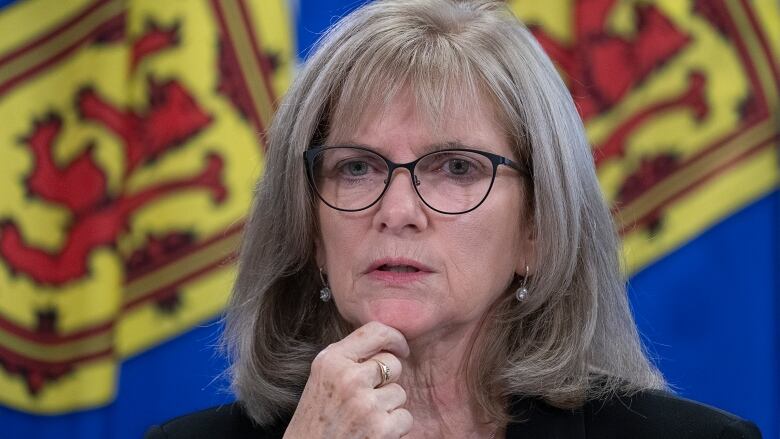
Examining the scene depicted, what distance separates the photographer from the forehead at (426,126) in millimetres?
1982

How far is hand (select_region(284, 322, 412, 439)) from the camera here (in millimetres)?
1894

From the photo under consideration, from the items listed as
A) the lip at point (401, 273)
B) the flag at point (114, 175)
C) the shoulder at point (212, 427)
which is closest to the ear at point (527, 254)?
the lip at point (401, 273)

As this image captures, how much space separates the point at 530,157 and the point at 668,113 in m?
0.88

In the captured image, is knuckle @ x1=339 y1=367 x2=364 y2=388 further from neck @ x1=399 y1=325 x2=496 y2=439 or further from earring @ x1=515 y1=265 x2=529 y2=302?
earring @ x1=515 y1=265 x2=529 y2=302

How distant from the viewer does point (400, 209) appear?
194 cm

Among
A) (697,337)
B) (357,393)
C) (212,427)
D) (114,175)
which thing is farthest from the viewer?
(114,175)

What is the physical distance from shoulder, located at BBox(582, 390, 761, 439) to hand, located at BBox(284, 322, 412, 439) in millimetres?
441

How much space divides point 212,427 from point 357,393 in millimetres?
511

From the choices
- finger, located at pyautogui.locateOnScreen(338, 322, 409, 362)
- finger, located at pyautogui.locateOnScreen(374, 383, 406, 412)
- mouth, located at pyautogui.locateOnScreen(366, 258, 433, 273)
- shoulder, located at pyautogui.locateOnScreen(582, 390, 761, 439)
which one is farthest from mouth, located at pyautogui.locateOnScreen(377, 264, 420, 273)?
shoulder, located at pyautogui.locateOnScreen(582, 390, 761, 439)

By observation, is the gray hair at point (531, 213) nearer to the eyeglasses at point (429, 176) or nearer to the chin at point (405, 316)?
the eyeglasses at point (429, 176)

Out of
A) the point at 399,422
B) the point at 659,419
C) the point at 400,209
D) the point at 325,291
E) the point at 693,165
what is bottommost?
the point at 659,419

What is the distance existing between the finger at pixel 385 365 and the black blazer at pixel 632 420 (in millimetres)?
286

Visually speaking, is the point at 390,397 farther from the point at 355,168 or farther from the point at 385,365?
the point at 355,168

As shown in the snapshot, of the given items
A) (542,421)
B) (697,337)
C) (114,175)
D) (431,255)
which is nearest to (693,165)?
(697,337)
